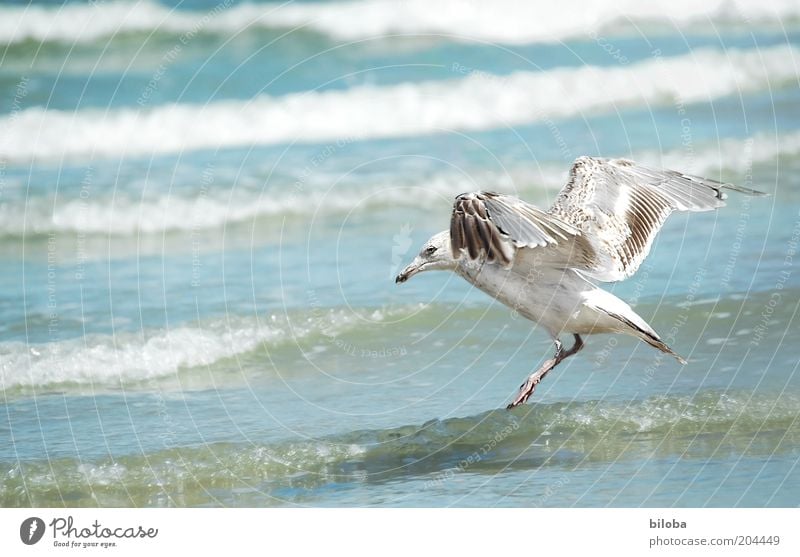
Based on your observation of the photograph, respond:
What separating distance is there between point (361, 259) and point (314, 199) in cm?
190

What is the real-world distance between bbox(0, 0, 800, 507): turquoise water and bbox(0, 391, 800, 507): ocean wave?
0.11 ft

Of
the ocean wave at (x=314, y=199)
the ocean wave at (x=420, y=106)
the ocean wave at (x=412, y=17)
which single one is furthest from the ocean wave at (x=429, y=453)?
the ocean wave at (x=412, y=17)

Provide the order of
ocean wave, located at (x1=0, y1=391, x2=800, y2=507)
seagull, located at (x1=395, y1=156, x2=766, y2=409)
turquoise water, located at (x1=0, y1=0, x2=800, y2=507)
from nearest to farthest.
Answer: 1. seagull, located at (x1=395, y1=156, x2=766, y2=409)
2. ocean wave, located at (x1=0, y1=391, x2=800, y2=507)
3. turquoise water, located at (x1=0, y1=0, x2=800, y2=507)

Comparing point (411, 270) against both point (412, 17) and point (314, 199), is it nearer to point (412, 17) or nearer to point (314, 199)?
point (314, 199)

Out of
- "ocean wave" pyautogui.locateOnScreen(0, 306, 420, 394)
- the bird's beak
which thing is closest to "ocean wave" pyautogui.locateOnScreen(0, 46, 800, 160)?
"ocean wave" pyautogui.locateOnScreen(0, 306, 420, 394)

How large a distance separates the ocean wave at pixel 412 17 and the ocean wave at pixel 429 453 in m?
8.11

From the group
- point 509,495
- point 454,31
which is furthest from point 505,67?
point 509,495

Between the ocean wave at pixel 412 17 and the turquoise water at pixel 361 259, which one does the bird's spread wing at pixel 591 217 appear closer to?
the turquoise water at pixel 361 259

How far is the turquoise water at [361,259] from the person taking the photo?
11492 millimetres

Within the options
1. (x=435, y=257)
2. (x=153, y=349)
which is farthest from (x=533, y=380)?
(x=153, y=349)

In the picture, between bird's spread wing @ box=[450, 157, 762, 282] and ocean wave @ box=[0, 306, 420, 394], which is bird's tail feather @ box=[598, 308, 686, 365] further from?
ocean wave @ box=[0, 306, 420, 394]

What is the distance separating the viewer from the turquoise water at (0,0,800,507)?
11.5 metres
